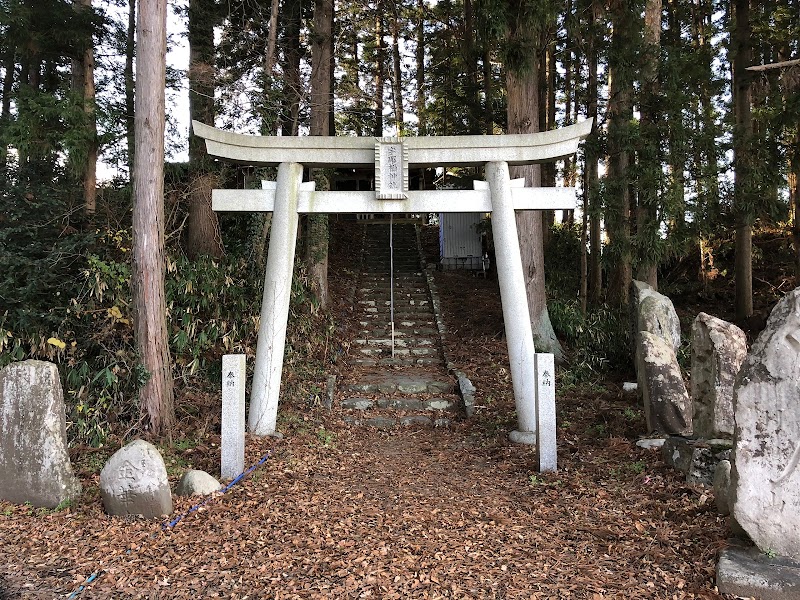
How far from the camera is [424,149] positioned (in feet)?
23.6

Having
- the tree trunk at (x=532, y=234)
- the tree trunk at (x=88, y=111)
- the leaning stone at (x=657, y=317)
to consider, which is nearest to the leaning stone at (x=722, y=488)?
the leaning stone at (x=657, y=317)

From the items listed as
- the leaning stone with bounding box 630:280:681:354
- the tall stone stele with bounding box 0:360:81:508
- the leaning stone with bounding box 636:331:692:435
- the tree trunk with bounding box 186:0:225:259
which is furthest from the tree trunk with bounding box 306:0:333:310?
the leaning stone with bounding box 636:331:692:435

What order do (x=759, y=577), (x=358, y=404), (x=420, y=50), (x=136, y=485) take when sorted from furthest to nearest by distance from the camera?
1. (x=420, y=50)
2. (x=358, y=404)
3. (x=136, y=485)
4. (x=759, y=577)

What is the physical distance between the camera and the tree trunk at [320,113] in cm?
1102

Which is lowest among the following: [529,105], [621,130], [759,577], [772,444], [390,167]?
[759,577]

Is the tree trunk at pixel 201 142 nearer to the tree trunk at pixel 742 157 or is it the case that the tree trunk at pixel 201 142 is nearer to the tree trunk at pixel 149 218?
the tree trunk at pixel 149 218

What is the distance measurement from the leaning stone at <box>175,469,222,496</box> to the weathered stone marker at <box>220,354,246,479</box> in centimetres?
38

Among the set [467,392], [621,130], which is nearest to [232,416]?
[467,392]

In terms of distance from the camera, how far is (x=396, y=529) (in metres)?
4.33

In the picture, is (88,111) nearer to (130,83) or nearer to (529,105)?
(130,83)

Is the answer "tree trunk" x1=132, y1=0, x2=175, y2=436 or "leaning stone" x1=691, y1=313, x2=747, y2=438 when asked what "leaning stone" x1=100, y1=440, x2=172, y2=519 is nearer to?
"tree trunk" x1=132, y1=0, x2=175, y2=436

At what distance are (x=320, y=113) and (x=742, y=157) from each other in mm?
8036

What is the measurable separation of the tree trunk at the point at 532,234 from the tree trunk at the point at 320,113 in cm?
388

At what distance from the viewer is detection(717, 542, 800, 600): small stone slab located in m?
3.05
